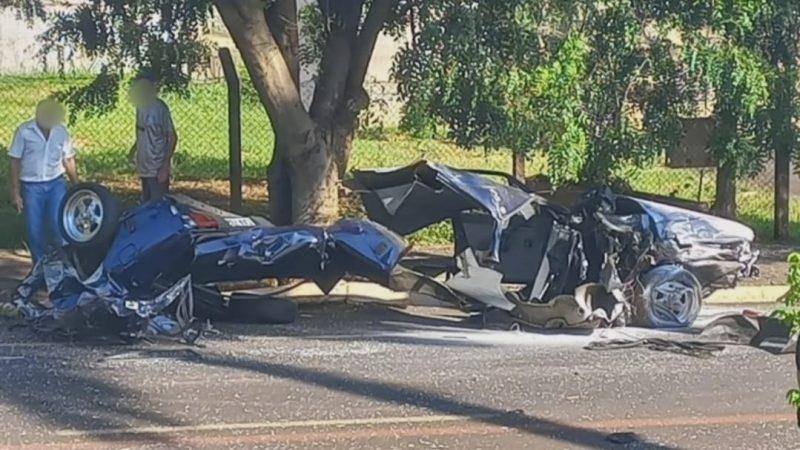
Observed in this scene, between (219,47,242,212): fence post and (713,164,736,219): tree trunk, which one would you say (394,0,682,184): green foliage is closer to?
(713,164,736,219): tree trunk

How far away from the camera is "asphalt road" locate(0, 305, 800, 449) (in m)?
6.90

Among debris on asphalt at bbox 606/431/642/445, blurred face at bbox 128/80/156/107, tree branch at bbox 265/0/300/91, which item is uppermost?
tree branch at bbox 265/0/300/91

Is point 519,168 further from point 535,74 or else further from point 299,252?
point 299,252

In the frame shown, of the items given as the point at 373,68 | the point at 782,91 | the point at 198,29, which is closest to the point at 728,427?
the point at 782,91

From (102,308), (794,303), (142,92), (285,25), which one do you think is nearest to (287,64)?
(285,25)

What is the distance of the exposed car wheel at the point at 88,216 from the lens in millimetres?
9828

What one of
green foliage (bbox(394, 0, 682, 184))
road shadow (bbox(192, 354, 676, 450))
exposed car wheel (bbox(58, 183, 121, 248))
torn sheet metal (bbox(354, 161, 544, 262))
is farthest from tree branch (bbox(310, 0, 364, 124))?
road shadow (bbox(192, 354, 676, 450))

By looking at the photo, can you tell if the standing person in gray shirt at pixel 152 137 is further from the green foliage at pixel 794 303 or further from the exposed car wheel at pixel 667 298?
the green foliage at pixel 794 303

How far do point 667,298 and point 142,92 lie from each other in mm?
5291

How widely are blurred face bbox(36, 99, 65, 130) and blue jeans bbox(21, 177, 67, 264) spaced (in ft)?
1.67

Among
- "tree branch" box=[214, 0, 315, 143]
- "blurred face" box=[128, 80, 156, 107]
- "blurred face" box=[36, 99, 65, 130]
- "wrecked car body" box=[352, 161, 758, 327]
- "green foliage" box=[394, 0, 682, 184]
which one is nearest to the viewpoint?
"wrecked car body" box=[352, 161, 758, 327]

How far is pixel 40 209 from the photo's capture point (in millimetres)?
11305

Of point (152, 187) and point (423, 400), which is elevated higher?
point (152, 187)

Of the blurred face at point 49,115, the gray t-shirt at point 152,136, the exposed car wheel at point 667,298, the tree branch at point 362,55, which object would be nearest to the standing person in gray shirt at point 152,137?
the gray t-shirt at point 152,136
